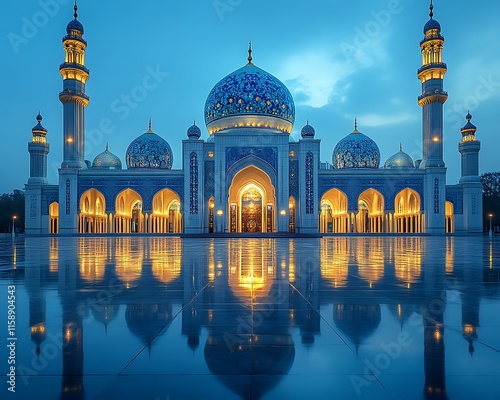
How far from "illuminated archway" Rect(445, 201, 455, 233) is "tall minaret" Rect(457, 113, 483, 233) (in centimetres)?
60

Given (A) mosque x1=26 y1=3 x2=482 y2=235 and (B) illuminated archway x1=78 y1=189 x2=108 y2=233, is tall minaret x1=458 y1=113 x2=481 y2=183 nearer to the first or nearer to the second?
(A) mosque x1=26 y1=3 x2=482 y2=235

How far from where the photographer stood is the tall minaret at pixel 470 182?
27.2 meters

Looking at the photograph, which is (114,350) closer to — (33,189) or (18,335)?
(18,335)

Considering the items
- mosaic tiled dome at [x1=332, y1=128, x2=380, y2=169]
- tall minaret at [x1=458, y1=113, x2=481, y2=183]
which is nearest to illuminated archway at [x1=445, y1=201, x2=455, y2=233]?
tall minaret at [x1=458, y1=113, x2=481, y2=183]

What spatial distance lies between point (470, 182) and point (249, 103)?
1362 cm

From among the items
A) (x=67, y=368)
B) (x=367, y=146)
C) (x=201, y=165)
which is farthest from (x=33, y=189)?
(x=67, y=368)

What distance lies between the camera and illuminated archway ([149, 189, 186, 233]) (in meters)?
29.1

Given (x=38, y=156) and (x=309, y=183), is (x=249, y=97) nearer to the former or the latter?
(x=309, y=183)

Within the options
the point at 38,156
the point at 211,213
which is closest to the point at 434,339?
the point at 211,213

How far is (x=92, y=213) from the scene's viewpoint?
91.4 ft

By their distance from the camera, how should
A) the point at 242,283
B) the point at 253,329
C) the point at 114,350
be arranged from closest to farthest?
the point at 114,350, the point at 253,329, the point at 242,283

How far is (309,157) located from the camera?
25453 millimetres

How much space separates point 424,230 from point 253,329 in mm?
25686

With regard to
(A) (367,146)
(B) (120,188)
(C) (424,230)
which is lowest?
(C) (424,230)
